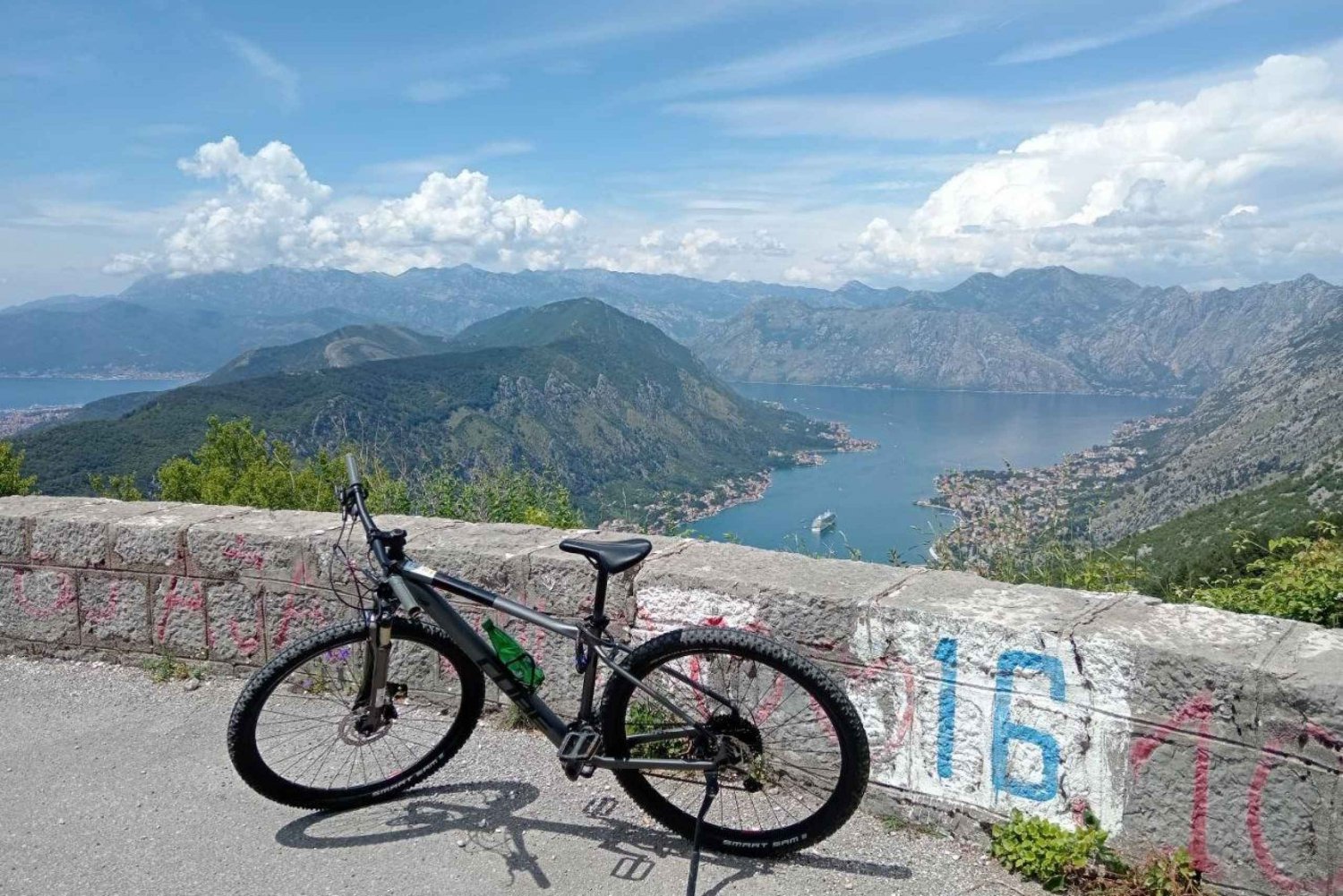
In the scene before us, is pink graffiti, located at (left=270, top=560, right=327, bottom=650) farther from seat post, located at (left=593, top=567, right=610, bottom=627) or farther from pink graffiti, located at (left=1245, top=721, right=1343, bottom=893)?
pink graffiti, located at (left=1245, top=721, right=1343, bottom=893)

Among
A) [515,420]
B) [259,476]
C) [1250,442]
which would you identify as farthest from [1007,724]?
[515,420]

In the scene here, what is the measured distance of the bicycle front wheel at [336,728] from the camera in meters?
3.35

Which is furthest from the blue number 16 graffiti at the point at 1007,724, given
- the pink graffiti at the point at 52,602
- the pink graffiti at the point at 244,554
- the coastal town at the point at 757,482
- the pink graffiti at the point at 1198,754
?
the coastal town at the point at 757,482

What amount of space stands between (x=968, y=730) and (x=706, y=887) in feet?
3.39

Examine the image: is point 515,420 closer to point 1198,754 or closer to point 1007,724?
point 1007,724

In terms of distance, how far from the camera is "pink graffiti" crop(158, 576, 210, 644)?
14.9 feet

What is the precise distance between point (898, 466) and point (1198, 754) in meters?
110

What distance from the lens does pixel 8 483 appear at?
508 inches

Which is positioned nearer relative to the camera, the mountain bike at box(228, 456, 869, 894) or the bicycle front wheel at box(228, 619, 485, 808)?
the mountain bike at box(228, 456, 869, 894)

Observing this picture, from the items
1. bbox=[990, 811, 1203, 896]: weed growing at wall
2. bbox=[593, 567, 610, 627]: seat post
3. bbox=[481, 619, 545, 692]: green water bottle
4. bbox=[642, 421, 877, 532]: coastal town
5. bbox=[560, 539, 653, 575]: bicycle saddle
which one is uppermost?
bbox=[560, 539, 653, 575]: bicycle saddle

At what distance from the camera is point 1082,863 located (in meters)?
2.85

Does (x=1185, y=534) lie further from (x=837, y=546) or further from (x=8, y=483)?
(x=8, y=483)

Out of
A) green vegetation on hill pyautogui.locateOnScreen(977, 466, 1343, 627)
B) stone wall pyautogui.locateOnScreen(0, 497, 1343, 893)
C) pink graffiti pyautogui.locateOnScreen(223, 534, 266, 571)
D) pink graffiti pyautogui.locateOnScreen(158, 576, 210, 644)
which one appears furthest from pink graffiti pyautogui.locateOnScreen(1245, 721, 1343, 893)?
pink graffiti pyautogui.locateOnScreen(158, 576, 210, 644)

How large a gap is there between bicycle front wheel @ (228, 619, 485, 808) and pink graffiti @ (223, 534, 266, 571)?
1.08 meters
